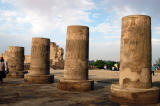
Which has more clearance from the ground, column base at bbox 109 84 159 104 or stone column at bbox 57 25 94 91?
stone column at bbox 57 25 94 91

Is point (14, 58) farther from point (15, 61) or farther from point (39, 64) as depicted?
point (39, 64)

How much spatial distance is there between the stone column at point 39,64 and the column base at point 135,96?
582 centimetres

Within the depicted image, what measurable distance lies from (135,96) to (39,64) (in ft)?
22.1

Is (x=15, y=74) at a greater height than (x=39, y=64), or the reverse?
(x=39, y=64)

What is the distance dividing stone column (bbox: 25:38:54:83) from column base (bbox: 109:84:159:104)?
5.82 m

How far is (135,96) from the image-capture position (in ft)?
19.0

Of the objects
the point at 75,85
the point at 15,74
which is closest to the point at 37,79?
the point at 75,85

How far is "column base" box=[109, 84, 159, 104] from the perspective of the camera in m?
5.81

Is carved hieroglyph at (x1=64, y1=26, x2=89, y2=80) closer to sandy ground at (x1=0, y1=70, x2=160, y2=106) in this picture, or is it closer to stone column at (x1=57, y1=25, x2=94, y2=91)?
stone column at (x1=57, y1=25, x2=94, y2=91)

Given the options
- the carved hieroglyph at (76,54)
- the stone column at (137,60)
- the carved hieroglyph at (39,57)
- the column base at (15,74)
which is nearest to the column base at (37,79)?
the carved hieroglyph at (39,57)

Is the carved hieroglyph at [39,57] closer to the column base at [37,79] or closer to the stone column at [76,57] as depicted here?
the column base at [37,79]

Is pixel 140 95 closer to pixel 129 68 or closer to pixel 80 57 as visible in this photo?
pixel 129 68

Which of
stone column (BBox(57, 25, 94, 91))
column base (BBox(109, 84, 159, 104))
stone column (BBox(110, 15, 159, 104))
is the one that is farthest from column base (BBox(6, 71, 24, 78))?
column base (BBox(109, 84, 159, 104))

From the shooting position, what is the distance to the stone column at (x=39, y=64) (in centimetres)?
1094
